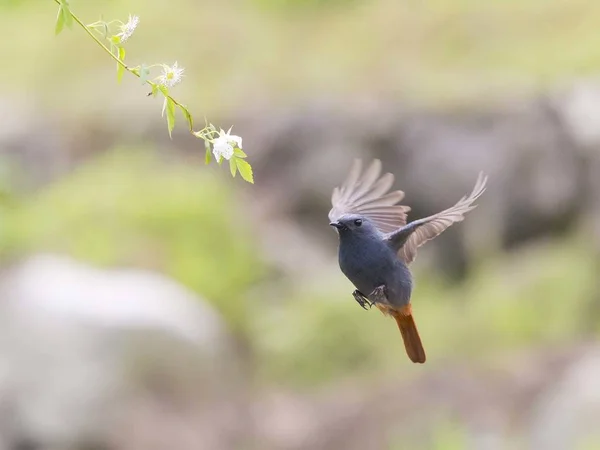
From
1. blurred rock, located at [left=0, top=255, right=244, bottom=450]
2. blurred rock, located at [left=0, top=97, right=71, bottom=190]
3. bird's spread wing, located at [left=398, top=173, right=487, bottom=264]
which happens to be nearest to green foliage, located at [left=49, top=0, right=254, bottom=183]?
bird's spread wing, located at [left=398, top=173, right=487, bottom=264]

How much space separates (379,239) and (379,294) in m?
0.12

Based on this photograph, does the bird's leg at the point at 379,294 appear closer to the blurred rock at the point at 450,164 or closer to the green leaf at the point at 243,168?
the green leaf at the point at 243,168

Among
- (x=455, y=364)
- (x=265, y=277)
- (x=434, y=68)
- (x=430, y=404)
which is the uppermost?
(x=434, y=68)

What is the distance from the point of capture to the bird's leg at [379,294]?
196 centimetres

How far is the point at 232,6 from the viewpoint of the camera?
10984 millimetres

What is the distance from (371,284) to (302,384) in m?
4.63

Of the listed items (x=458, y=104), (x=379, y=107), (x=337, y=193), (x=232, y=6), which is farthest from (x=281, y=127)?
(x=337, y=193)

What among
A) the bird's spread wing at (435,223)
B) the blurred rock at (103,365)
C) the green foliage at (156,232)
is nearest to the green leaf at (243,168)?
the bird's spread wing at (435,223)

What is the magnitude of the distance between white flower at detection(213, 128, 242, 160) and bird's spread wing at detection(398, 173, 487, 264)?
43 cm

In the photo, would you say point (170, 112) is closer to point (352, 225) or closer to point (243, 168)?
point (243, 168)

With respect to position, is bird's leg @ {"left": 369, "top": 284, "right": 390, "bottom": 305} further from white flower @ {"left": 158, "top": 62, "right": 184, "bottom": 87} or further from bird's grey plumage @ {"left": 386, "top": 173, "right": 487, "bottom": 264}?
white flower @ {"left": 158, "top": 62, "right": 184, "bottom": 87}

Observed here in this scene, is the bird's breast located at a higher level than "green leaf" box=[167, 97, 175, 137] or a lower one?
higher

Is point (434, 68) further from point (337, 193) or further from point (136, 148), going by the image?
point (337, 193)

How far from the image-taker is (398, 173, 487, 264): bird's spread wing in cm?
164
